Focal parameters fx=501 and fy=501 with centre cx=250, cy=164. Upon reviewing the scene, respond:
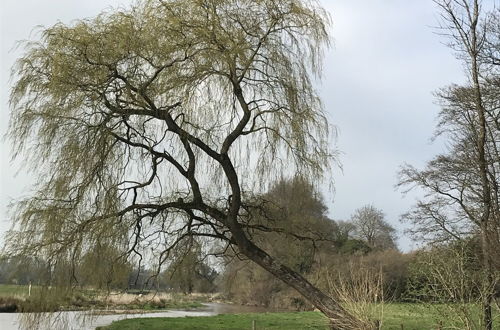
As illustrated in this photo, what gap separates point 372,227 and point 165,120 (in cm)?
3775

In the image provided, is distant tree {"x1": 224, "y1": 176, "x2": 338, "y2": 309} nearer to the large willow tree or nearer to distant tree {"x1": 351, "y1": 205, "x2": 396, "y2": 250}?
the large willow tree

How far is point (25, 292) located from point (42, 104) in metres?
3.59

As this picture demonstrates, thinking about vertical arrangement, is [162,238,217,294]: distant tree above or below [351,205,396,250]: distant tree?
below

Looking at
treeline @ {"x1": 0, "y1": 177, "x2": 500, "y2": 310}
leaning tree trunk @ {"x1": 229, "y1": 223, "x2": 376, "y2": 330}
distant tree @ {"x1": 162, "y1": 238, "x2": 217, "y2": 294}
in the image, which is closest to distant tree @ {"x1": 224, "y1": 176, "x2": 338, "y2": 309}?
treeline @ {"x1": 0, "y1": 177, "x2": 500, "y2": 310}

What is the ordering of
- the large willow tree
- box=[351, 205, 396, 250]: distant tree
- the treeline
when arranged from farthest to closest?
box=[351, 205, 396, 250]: distant tree
the large willow tree
the treeline

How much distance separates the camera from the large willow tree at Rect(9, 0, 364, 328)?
31.8ft

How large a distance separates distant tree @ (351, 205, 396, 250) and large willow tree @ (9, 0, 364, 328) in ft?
112

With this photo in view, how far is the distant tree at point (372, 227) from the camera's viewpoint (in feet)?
147

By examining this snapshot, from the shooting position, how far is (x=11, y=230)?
9461 mm

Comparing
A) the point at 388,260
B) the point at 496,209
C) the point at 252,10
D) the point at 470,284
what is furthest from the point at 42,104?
the point at 388,260

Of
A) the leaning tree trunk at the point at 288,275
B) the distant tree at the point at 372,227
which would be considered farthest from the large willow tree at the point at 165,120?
the distant tree at the point at 372,227

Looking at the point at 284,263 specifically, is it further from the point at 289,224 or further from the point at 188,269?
the point at 188,269

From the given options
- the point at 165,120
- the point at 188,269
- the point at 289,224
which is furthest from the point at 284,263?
the point at 165,120

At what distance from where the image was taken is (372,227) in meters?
45.5
